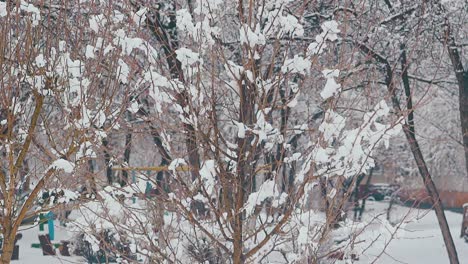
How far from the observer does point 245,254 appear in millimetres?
5660

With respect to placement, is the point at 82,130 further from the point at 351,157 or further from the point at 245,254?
the point at 351,157

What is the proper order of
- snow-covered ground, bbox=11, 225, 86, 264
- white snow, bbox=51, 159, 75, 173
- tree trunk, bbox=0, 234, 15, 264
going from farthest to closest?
Result: snow-covered ground, bbox=11, 225, 86, 264 → tree trunk, bbox=0, 234, 15, 264 → white snow, bbox=51, 159, 75, 173

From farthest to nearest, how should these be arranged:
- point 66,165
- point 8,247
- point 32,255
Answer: point 32,255
point 8,247
point 66,165

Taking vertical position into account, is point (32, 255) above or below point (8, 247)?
below

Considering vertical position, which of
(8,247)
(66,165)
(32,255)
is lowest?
(32,255)

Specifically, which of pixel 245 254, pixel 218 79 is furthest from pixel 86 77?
pixel 245 254

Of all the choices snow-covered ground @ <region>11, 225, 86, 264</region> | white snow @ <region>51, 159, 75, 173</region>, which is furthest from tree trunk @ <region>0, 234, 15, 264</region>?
snow-covered ground @ <region>11, 225, 86, 264</region>

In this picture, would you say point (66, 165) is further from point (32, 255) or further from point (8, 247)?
point (32, 255)

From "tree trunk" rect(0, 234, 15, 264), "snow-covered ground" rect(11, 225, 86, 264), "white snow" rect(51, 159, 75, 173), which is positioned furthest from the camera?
"snow-covered ground" rect(11, 225, 86, 264)

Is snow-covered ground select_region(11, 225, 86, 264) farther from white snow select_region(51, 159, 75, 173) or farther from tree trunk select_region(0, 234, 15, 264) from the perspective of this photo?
white snow select_region(51, 159, 75, 173)

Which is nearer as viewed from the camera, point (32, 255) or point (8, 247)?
point (8, 247)

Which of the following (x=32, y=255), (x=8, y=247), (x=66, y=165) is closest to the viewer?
(x=66, y=165)

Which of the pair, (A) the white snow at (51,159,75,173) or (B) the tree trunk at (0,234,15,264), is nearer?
(A) the white snow at (51,159,75,173)

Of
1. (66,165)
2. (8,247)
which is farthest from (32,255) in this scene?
(66,165)
